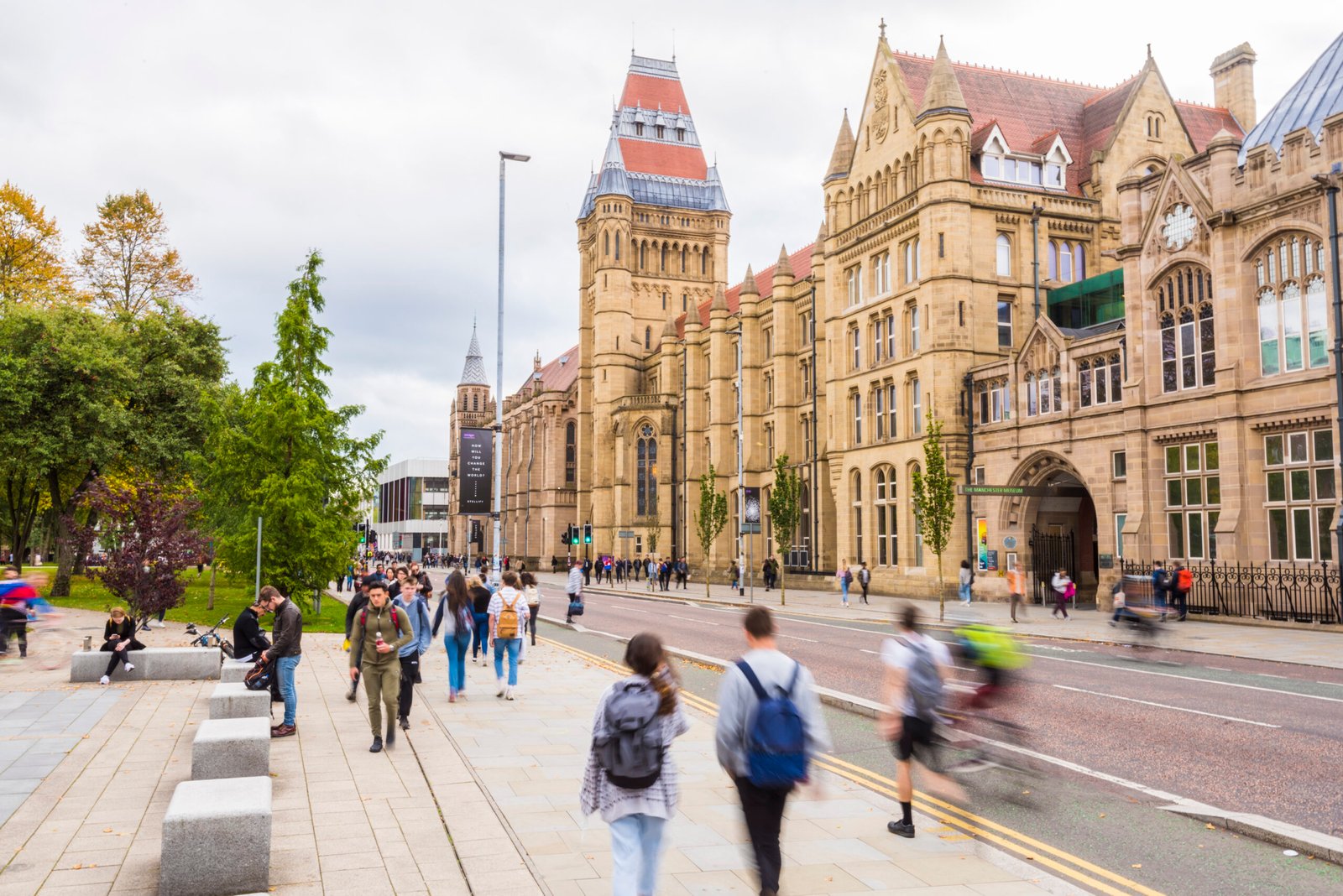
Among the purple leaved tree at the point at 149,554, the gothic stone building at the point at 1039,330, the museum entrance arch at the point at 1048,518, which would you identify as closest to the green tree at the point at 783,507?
the gothic stone building at the point at 1039,330

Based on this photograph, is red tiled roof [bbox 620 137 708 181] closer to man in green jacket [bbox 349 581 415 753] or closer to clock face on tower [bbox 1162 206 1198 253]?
clock face on tower [bbox 1162 206 1198 253]

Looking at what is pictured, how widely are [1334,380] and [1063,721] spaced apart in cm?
1755

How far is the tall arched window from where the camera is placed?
91.8 ft

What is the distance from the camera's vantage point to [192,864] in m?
5.77

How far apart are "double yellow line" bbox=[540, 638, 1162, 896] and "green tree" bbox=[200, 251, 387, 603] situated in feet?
62.7

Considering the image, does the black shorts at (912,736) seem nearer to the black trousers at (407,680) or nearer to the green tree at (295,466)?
the black trousers at (407,680)

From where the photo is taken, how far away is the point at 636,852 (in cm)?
507

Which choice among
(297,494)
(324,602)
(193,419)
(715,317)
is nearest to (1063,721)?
(297,494)

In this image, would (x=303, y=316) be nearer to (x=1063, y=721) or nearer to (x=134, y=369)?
(x=134, y=369)

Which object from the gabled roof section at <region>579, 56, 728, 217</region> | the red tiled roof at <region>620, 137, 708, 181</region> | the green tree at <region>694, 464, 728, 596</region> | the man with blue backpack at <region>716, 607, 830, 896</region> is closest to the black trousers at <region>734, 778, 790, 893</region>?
the man with blue backpack at <region>716, 607, 830, 896</region>

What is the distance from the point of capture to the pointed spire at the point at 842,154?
152ft

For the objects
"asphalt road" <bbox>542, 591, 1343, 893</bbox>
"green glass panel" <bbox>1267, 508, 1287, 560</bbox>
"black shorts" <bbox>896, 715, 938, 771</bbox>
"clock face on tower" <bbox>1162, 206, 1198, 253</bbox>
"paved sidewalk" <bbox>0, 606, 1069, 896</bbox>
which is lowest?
"asphalt road" <bbox>542, 591, 1343, 893</bbox>

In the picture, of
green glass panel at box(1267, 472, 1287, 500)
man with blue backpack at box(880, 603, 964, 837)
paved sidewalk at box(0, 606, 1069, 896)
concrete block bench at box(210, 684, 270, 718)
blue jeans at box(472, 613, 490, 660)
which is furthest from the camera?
green glass panel at box(1267, 472, 1287, 500)

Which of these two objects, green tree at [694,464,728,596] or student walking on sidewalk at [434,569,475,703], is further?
green tree at [694,464,728,596]
